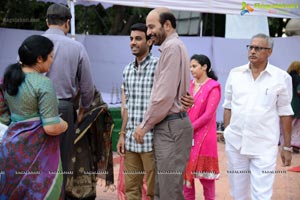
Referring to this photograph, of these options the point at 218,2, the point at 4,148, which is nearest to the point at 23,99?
the point at 4,148

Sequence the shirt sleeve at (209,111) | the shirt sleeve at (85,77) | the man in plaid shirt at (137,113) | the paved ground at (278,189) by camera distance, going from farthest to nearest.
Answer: the paved ground at (278,189) < the shirt sleeve at (209,111) < the shirt sleeve at (85,77) < the man in plaid shirt at (137,113)

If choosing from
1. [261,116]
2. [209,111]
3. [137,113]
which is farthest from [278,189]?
[137,113]

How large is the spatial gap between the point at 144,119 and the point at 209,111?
157 cm

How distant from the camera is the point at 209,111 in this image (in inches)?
216

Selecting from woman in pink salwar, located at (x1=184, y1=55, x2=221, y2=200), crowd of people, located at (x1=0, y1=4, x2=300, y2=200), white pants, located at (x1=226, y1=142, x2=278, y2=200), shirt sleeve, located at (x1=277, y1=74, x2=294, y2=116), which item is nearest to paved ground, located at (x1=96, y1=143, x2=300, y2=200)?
crowd of people, located at (x1=0, y1=4, x2=300, y2=200)

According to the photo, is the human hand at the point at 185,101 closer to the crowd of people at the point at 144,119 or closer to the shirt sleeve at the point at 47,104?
the crowd of people at the point at 144,119

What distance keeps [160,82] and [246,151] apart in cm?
128

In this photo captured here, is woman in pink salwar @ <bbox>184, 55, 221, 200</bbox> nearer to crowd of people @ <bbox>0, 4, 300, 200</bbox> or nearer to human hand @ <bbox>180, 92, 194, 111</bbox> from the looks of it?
crowd of people @ <bbox>0, 4, 300, 200</bbox>

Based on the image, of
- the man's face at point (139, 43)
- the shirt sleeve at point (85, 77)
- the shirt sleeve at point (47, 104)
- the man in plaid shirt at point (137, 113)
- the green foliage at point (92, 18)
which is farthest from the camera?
the green foliage at point (92, 18)

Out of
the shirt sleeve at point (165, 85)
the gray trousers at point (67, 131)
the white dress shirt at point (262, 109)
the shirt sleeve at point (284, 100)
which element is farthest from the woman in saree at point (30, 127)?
the shirt sleeve at point (284, 100)

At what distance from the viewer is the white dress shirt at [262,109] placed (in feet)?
15.7

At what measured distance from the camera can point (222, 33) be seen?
60.0 feet

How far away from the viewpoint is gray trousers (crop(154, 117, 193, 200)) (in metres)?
4.09

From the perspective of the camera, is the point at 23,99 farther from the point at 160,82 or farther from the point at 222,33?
the point at 222,33
